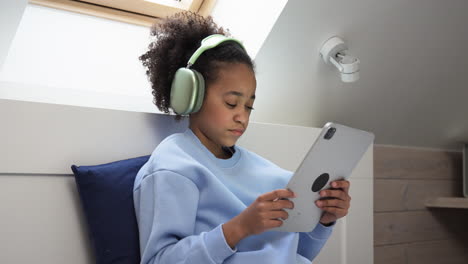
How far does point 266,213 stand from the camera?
2.41 ft

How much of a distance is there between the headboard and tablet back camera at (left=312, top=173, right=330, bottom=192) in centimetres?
46

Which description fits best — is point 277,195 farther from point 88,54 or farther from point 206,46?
point 88,54

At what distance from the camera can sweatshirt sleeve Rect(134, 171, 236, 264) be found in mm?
748

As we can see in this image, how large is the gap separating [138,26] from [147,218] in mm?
945

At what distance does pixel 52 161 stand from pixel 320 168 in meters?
0.58

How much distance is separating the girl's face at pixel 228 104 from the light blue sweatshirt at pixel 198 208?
0.17 feet

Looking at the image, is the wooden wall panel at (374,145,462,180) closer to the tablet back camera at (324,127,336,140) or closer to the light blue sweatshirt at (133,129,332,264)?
the light blue sweatshirt at (133,129,332,264)

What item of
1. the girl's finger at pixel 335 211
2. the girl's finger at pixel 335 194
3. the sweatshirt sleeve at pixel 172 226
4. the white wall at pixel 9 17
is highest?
the white wall at pixel 9 17

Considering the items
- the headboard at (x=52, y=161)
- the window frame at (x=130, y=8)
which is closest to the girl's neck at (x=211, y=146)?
the headboard at (x=52, y=161)

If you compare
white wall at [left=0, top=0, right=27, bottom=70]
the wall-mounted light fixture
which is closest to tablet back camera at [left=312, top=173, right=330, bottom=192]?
the wall-mounted light fixture

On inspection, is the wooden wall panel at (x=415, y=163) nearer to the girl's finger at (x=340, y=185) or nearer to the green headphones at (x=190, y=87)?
the girl's finger at (x=340, y=185)

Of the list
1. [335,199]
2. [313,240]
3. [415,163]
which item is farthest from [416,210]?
[335,199]

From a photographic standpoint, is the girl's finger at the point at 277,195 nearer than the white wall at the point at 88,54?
Yes

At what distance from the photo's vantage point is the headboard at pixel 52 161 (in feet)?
2.88
